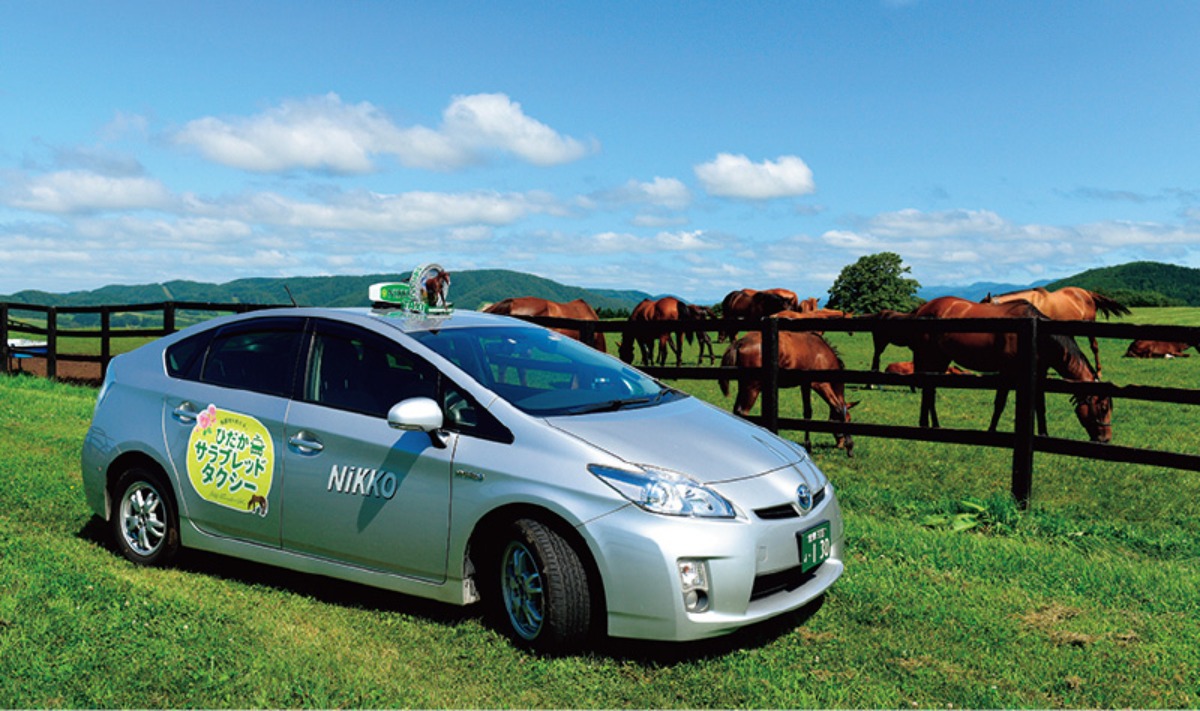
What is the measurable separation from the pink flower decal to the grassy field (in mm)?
926

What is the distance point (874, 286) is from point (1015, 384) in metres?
94.9

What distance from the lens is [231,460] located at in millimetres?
5742

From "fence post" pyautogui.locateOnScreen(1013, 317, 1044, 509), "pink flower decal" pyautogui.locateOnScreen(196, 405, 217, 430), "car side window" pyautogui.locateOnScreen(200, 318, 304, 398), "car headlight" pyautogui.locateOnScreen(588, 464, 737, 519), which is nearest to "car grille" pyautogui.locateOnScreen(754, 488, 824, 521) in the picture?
"car headlight" pyautogui.locateOnScreen(588, 464, 737, 519)

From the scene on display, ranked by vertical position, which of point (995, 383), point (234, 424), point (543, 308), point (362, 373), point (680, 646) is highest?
point (543, 308)

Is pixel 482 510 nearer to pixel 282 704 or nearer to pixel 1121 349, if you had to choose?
pixel 282 704

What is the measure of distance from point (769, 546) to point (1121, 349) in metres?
35.9

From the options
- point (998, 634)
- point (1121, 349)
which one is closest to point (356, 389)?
point (998, 634)

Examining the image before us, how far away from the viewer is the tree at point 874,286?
97.8 m

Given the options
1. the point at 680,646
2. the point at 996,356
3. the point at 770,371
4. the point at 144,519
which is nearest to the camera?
the point at 680,646

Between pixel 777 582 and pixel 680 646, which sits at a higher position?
pixel 777 582

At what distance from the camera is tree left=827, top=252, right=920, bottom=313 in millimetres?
97812

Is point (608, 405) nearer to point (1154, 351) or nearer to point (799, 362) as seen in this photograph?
point (799, 362)

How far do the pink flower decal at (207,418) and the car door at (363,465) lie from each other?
2.17ft

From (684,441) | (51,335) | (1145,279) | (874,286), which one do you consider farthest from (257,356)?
(1145,279)
